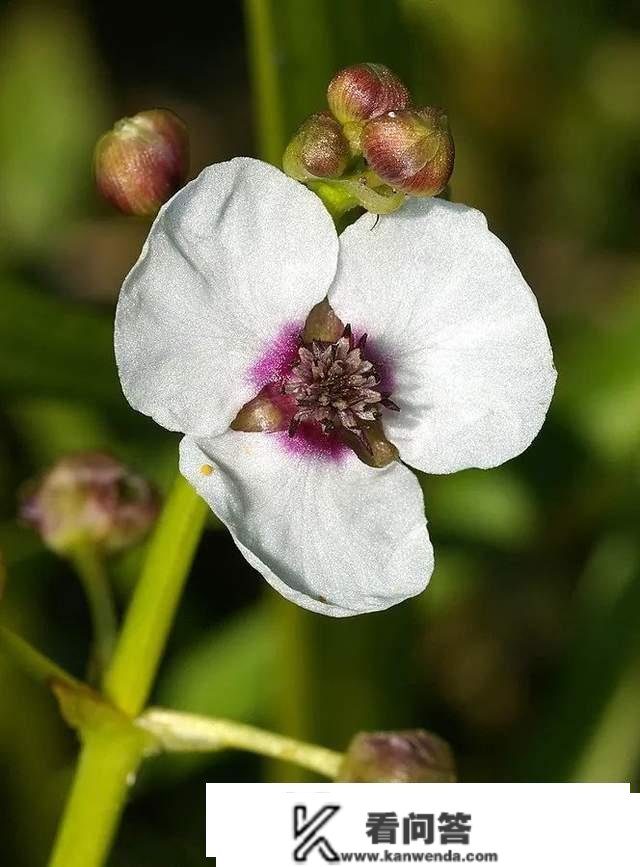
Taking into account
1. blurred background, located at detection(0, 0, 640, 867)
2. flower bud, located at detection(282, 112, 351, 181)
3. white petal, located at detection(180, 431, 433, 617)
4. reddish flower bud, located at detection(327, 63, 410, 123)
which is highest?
reddish flower bud, located at detection(327, 63, 410, 123)

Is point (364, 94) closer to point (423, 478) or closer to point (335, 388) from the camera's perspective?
point (335, 388)

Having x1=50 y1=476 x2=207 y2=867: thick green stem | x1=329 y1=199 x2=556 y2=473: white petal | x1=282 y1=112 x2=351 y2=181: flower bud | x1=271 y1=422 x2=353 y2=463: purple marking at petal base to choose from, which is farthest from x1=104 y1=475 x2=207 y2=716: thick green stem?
x1=282 y1=112 x2=351 y2=181: flower bud

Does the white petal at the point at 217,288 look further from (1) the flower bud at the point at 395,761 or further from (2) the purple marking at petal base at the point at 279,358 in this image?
(1) the flower bud at the point at 395,761

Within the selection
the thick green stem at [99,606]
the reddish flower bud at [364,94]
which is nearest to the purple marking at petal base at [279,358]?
the reddish flower bud at [364,94]

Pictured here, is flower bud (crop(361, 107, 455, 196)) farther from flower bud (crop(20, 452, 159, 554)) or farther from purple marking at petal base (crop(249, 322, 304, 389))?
flower bud (crop(20, 452, 159, 554))

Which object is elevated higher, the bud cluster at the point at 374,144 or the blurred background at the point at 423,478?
the bud cluster at the point at 374,144

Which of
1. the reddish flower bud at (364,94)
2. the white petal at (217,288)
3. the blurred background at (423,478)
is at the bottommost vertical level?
the blurred background at (423,478)

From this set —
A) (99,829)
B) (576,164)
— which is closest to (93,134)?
(576,164)
